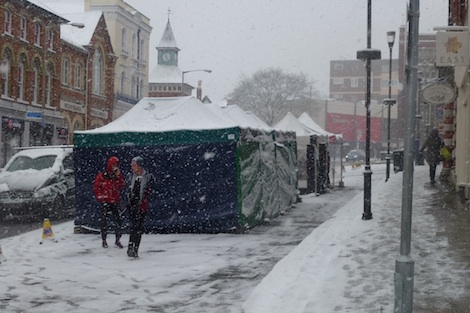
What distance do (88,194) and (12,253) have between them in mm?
3176

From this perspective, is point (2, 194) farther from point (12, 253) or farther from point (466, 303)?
point (466, 303)

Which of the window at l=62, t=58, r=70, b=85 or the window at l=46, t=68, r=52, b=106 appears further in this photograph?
the window at l=62, t=58, r=70, b=85

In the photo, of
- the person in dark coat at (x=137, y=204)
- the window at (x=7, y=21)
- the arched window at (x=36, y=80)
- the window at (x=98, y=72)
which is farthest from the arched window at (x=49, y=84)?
the person in dark coat at (x=137, y=204)

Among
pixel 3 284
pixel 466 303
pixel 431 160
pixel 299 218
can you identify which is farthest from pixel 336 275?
pixel 431 160

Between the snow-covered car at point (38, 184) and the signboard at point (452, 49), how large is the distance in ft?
32.7

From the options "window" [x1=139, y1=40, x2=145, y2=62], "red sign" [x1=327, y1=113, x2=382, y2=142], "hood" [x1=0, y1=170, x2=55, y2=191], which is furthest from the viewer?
"red sign" [x1=327, y1=113, x2=382, y2=142]

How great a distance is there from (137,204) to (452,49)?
7454mm

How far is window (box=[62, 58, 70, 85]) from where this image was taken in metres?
47.2

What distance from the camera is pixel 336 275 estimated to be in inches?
341

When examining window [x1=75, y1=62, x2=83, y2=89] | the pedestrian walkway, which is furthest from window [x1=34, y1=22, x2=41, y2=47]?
the pedestrian walkway

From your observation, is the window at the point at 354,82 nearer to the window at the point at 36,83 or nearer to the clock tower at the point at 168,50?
the clock tower at the point at 168,50

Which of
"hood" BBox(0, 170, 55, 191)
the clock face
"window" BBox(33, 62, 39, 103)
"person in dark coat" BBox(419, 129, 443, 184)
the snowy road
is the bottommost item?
the snowy road

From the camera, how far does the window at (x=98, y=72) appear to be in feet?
175

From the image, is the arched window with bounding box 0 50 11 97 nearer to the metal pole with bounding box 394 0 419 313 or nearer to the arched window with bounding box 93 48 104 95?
the arched window with bounding box 93 48 104 95
